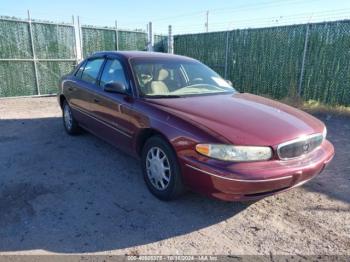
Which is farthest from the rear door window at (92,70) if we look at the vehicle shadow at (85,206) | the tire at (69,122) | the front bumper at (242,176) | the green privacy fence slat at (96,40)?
the green privacy fence slat at (96,40)

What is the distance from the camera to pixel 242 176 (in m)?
2.75

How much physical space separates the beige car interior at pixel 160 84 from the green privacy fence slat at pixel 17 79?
8.00 m

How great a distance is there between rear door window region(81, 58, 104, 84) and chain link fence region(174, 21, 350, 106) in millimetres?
5979

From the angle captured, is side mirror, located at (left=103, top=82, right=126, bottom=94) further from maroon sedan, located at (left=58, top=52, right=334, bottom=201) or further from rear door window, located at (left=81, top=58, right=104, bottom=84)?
rear door window, located at (left=81, top=58, right=104, bottom=84)

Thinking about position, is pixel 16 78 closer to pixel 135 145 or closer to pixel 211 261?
pixel 135 145

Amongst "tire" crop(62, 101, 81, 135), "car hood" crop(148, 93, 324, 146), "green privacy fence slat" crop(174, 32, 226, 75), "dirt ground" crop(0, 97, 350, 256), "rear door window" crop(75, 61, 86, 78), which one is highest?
"green privacy fence slat" crop(174, 32, 226, 75)

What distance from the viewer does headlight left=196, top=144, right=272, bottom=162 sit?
9.25 feet

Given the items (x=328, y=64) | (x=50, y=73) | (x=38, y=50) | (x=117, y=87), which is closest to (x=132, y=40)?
(x=50, y=73)

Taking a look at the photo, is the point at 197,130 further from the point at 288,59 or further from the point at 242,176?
the point at 288,59

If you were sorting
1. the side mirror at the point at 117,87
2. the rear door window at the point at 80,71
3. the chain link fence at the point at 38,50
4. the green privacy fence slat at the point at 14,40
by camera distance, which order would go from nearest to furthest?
the side mirror at the point at 117,87
the rear door window at the point at 80,71
the green privacy fence slat at the point at 14,40
the chain link fence at the point at 38,50

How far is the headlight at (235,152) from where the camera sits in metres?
2.82

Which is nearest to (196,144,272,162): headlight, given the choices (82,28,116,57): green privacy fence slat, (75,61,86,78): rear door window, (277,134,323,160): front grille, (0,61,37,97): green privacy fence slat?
(277,134,323,160): front grille

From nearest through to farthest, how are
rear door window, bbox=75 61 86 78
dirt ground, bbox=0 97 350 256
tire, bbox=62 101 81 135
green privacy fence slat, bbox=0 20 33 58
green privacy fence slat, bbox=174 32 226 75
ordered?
dirt ground, bbox=0 97 350 256 < rear door window, bbox=75 61 86 78 < tire, bbox=62 101 81 135 < green privacy fence slat, bbox=0 20 33 58 < green privacy fence slat, bbox=174 32 226 75

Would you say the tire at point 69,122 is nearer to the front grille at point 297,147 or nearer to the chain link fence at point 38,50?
the front grille at point 297,147
